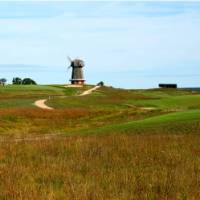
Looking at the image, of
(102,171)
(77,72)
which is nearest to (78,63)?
(77,72)

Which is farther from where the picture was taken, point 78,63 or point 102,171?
point 78,63

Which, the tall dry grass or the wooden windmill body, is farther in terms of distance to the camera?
the wooden windmill body

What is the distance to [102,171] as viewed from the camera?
13969mm

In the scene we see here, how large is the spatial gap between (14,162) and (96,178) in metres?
3.80

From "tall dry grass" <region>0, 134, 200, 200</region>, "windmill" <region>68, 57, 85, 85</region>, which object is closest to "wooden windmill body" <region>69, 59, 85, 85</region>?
"windmill" <region>68, 57, 85, 85</region>

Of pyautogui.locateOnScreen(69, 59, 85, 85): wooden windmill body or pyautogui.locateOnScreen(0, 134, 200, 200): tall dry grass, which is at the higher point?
pyautogui.locateOnScreen(69, 59, 85, 85): wooden windmill body

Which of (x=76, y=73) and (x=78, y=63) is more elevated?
(x=78, y=63)

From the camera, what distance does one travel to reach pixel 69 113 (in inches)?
2667

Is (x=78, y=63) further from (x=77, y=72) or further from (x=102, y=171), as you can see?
(x=102, y=171)

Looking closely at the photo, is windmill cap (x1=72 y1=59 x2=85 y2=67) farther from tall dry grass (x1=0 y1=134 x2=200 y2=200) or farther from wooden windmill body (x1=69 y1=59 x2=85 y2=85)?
tall dry grass (x1=0 y1=134 x2=200 y2=200)

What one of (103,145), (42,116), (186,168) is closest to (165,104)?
(42,116)

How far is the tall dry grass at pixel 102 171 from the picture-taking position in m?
11.3

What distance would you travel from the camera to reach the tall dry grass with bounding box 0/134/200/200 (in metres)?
11.3

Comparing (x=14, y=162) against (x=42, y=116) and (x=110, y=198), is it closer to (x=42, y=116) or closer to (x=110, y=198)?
(x=110, y=198)
